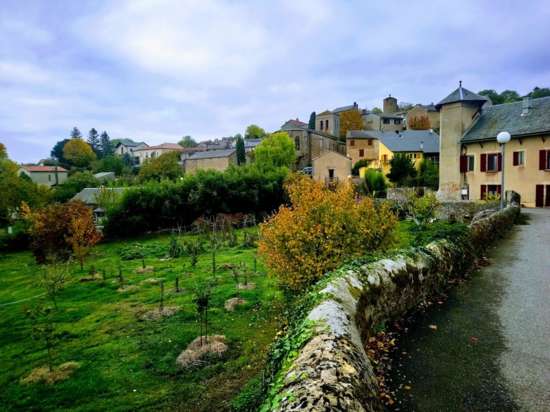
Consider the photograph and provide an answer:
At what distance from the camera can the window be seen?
25.7 meters

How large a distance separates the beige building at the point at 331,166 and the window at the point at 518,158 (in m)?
21.9

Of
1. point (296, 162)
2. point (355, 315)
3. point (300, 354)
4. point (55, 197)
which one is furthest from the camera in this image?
point (296, 162)

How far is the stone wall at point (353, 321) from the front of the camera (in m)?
2.56

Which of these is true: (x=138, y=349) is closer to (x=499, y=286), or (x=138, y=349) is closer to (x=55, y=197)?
(x=499, y=286)

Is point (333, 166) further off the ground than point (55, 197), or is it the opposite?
point (333, 166)

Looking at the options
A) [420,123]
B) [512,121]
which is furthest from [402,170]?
[420,123]

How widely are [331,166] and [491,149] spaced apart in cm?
2174

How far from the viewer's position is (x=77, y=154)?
281 ft

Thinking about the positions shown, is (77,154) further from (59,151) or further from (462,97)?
(462,97)

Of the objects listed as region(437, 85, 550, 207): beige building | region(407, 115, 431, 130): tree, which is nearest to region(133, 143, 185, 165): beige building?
region(407, 115, 431, 130): tree

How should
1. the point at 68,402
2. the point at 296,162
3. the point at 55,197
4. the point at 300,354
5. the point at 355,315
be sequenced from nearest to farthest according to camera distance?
1. the point at 300,354
2. the point at 355,315
3. the point at 68,402
4. the point at 55,197
5. the point at 296,162

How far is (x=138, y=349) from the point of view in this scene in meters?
7.69

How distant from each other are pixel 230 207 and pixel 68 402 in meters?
24.3

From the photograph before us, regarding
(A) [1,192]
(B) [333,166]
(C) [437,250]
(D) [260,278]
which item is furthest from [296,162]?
(C) [437,250]
